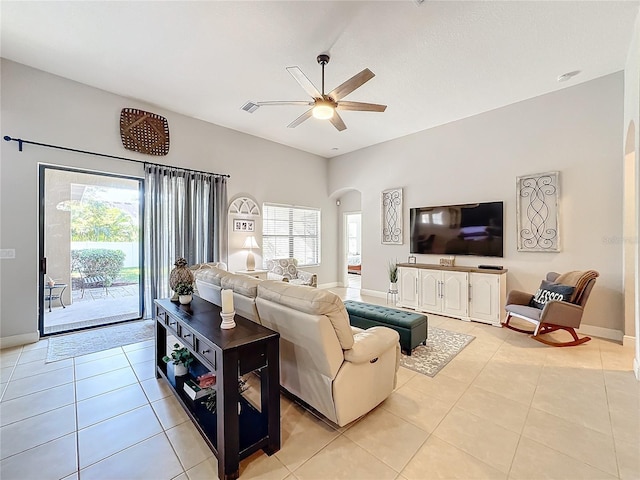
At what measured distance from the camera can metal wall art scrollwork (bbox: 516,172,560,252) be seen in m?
4.10

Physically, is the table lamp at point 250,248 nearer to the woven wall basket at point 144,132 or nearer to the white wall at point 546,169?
the woven wall basket at point 144,132

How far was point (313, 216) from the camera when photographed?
24.1ft

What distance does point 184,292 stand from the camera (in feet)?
8.20

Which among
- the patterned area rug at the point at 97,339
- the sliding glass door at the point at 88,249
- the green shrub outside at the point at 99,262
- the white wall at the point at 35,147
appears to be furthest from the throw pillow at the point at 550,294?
the green shrub outside at the point at 99,262

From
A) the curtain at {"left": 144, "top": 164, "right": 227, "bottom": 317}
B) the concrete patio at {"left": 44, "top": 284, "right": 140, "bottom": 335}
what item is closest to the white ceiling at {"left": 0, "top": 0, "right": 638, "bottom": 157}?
the curtain at {"left": 144, "top": 164, "right": 227, "bottom": 317}

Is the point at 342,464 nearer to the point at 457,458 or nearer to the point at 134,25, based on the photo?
the point at 457,458

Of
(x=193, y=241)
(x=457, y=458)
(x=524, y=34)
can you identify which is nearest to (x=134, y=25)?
(x=193, y=241)

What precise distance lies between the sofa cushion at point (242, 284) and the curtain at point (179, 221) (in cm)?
253

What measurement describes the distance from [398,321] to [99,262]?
190 inches

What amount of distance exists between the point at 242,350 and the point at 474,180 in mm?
4994

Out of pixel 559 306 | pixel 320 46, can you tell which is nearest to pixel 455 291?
pixel 559 306

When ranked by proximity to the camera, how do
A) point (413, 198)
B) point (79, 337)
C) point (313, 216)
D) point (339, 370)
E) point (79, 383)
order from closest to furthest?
1. point (339, 370)
2. point (79, 383)
3. point (79, 337)
4. point (413, 198)
5. point (313, 216)

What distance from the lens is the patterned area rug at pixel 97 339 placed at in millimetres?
3297

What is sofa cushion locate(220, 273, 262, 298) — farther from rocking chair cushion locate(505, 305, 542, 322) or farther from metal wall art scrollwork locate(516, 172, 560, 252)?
metal wall art scrollwork locate(516, 172, 560, 252)
